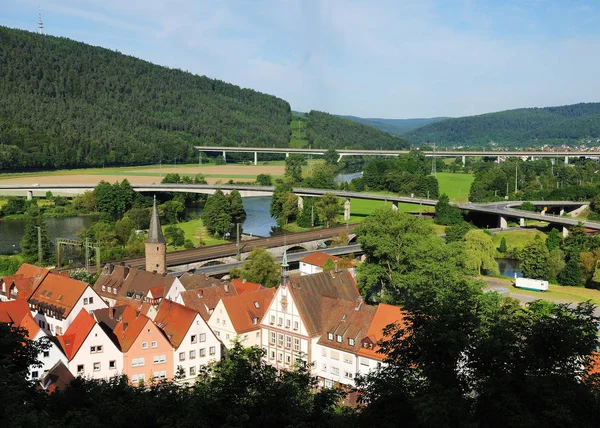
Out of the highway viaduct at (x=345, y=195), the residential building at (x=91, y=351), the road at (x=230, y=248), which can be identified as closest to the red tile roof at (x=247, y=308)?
the residential building at (x=91, y=351)

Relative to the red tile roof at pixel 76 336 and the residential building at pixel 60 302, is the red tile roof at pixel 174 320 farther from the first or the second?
the residential building at pixel 60 302

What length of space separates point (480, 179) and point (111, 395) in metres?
124

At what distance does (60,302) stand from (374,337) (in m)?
20.4

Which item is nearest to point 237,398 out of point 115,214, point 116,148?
point 115,214

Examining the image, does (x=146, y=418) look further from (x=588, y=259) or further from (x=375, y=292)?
(x=588, y=259)

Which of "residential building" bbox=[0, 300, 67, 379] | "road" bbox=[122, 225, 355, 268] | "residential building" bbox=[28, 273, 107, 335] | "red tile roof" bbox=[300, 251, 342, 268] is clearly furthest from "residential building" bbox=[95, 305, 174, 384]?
"red tile roof" bbox=[300, 251, 342, 268]

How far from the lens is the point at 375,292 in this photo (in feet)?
180

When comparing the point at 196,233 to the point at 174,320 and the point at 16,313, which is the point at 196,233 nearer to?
the point at 16,313

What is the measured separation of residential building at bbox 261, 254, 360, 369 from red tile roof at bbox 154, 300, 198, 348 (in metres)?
4.83

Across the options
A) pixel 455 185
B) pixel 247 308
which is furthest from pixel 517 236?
pixel 455 185

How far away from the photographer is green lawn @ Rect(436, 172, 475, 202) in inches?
5334

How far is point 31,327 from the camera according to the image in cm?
3497

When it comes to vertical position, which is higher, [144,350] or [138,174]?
[138,174]

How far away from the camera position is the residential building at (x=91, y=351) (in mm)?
34031
